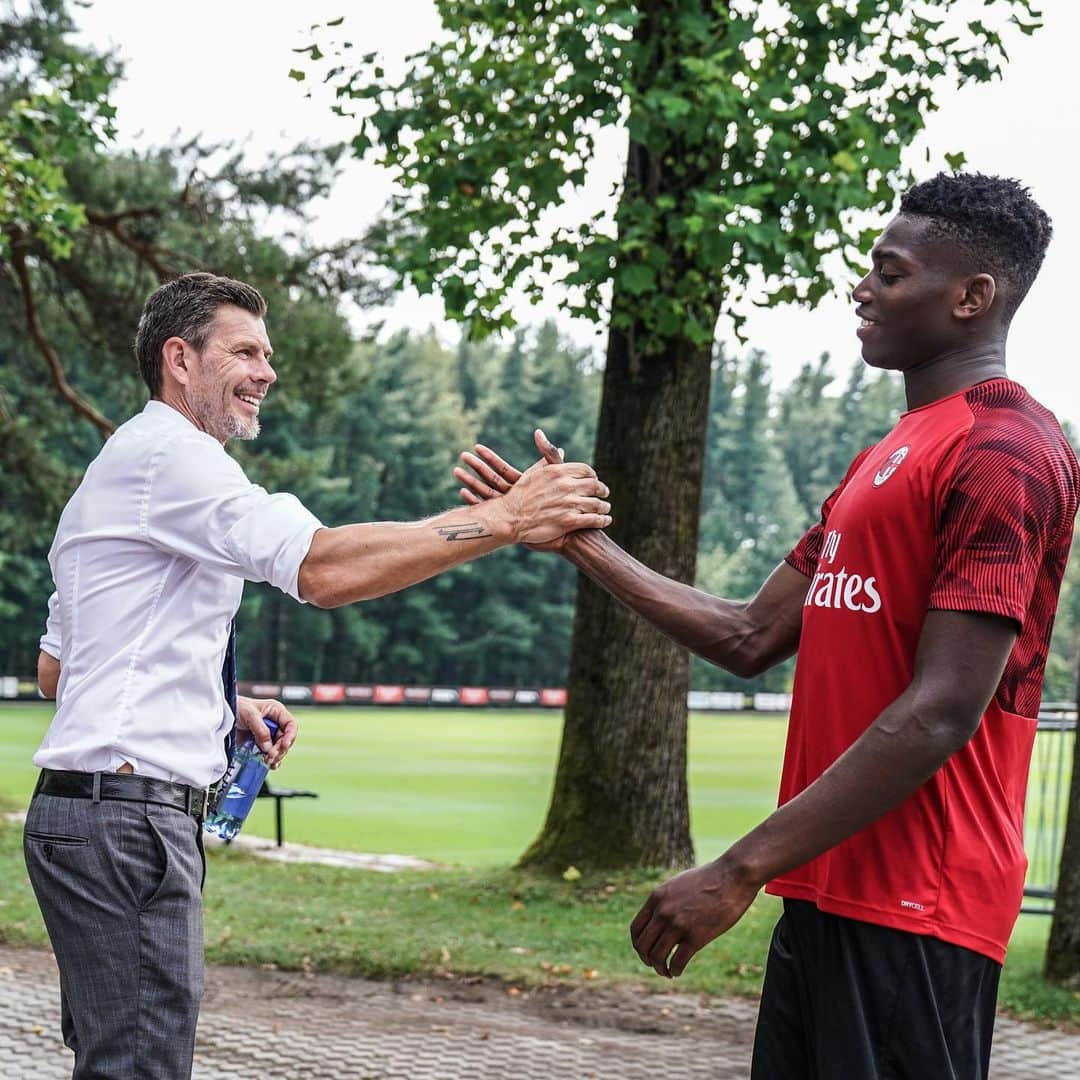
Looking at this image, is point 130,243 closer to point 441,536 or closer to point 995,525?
point 441,536

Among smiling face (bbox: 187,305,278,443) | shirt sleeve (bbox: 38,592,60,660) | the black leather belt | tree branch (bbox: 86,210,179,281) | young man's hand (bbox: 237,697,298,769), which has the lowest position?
the black leather belt

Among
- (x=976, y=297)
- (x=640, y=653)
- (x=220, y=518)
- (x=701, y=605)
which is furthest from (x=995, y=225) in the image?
(x=640, y=653)

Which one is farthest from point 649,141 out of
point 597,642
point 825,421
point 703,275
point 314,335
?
point 825,421

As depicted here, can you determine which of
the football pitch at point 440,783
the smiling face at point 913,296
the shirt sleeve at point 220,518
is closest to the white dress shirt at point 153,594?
the shirt sleeve at point 220,518

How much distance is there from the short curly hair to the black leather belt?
2.05 meters

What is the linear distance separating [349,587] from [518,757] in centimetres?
2796

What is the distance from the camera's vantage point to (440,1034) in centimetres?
721

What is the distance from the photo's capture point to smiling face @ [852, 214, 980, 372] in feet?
9.36

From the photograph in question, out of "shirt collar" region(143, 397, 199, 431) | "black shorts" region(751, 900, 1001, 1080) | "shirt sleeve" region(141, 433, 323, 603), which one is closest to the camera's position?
"black shorts" region(751, 900, 1001, 1080)

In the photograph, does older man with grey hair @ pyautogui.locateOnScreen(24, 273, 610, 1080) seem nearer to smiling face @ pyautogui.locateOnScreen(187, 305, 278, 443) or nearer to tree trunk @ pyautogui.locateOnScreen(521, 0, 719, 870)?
smiling face @ pyautogui.locateOnScreen(187, 305, 278, 443)

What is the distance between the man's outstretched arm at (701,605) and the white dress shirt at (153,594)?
616 mm

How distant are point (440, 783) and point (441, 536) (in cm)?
2023

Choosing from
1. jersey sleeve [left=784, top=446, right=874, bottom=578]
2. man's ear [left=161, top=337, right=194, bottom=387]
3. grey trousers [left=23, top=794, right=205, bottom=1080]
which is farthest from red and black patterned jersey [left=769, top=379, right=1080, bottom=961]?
man's ear [left=161, top=337, right=194, bottom=387]

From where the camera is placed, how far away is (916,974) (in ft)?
8.75
